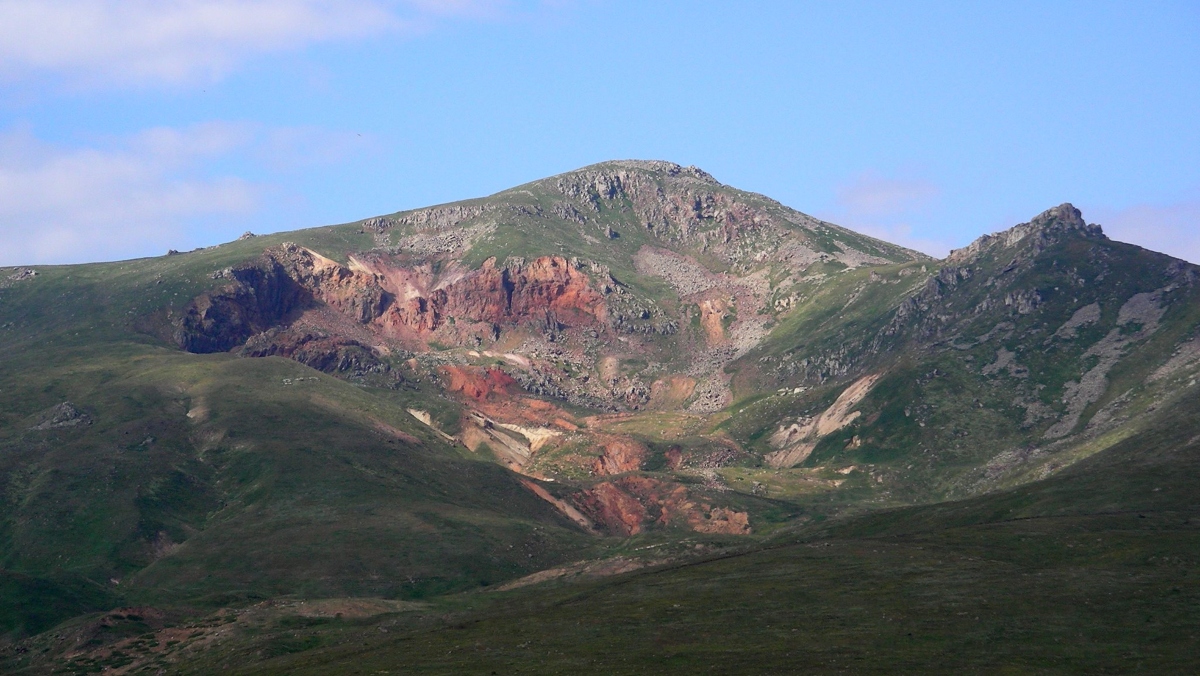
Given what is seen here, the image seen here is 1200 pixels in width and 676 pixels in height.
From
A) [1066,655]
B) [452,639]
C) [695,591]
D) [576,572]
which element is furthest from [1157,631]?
[576,572]

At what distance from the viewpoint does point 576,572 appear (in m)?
189

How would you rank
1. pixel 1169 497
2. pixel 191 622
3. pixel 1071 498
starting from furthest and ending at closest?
pixel 1071 498 < pixel 1169 497 < pixel 191 622

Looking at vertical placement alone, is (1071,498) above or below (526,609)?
above

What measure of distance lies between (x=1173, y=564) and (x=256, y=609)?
10992cm

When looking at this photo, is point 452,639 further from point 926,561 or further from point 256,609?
point 926,561

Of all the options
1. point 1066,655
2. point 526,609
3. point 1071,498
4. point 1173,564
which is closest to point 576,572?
point 526,609

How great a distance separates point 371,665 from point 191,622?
49.0 meters

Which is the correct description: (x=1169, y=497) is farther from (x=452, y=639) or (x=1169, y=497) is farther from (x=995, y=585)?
(x=452, y=639)

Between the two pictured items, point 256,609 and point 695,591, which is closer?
point 695,591

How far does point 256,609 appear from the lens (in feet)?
511

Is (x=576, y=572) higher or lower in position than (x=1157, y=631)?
lower

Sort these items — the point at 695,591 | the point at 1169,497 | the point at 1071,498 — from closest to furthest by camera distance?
the point at 695,591
the point at 1169,497
the point at 1071,498

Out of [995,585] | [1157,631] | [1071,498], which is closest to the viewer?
[1157,631]

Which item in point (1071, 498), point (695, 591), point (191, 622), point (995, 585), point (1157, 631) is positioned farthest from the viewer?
point (1071, 498)
